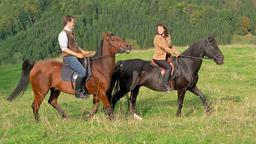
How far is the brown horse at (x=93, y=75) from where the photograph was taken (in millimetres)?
15148

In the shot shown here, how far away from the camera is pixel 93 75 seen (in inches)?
602

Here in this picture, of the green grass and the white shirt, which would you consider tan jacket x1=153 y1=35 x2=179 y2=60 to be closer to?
the green grass

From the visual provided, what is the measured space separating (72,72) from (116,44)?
161 centimetres

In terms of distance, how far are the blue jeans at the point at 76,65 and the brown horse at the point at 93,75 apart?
34cm

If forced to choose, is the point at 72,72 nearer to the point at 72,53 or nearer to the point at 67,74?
the point at 67,74

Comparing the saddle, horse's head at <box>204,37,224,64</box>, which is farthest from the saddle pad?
horse's head at <box>204,37,224,64</box>

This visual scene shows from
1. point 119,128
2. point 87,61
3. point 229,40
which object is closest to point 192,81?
point 87,61

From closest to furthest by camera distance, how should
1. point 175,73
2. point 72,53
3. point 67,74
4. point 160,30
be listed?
1. point 72,53
2. point 67,74
3. point 160,30
4. point 175,73

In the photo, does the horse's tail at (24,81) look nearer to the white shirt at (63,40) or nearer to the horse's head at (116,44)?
the white shirt at (63,40)

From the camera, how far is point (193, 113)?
1730 centimetres

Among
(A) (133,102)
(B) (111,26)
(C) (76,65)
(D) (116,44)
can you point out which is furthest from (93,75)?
(B) (111,26)

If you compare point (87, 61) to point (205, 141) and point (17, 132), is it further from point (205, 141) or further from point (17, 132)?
point (205, 141)

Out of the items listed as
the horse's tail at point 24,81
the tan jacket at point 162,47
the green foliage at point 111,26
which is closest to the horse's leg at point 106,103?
the horse's tail at point 24,81

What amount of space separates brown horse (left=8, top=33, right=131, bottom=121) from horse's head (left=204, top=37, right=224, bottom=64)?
11.4 feet
